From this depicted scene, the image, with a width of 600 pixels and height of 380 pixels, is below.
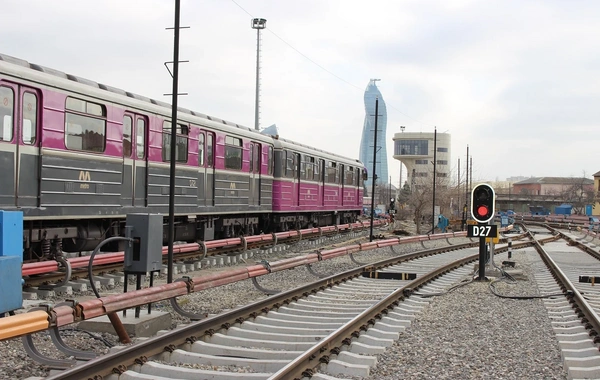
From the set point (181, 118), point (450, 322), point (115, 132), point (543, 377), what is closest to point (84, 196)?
point (115, 132)

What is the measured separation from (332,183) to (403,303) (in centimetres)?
1876

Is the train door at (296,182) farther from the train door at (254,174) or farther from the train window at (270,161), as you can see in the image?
the train door at (254,174)

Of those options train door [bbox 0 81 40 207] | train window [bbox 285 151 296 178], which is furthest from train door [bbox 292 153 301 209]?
train door [bbox 0 81 40 207]

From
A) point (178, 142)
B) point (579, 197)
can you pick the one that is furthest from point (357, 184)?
point (579, 197)

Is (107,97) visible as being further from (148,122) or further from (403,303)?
(403,303)

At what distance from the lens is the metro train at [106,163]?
1095 centimetres

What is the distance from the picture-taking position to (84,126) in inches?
492

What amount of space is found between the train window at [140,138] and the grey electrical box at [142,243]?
5.88 meters

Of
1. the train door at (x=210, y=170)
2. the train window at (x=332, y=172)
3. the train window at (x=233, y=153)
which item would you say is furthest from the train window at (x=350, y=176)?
the train door at (x=210, y=170)

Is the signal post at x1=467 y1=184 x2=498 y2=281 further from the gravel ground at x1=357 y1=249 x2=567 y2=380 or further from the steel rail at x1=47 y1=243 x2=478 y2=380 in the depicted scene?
the steel rail at x1=47 y1=243 x2=478 y2=380

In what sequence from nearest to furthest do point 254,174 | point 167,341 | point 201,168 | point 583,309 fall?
point 167,341 → point 583,309 → point 201,168 → point 254,174

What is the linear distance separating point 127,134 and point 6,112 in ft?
11.4

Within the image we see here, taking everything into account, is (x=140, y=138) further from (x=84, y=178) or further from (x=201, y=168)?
(x=201, y=168)

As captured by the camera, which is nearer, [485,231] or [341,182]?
[485,231]
